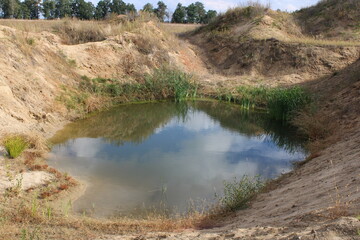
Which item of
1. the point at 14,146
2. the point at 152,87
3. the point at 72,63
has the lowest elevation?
the point at 14,146

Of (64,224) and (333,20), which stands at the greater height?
(333,20)

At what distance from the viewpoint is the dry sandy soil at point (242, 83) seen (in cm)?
494

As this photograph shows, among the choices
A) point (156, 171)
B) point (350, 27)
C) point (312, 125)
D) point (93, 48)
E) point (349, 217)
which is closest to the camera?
point (349, 217)

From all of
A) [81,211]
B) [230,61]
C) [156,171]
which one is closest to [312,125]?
[156,171]

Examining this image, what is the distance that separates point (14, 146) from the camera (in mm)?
9172

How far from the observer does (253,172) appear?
9.91 meters

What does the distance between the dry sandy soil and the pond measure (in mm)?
1176

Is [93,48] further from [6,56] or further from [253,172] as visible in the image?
[253,172]

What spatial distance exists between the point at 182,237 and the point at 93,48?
56.6ft

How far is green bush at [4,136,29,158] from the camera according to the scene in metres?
9.13

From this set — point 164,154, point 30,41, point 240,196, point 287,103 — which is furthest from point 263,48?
point 240,196

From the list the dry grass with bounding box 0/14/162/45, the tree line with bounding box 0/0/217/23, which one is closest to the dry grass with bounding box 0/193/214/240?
the dry grass with bounding box 0/14/162/45

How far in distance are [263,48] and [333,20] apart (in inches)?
259

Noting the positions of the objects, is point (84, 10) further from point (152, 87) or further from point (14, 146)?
point (14, 146)
